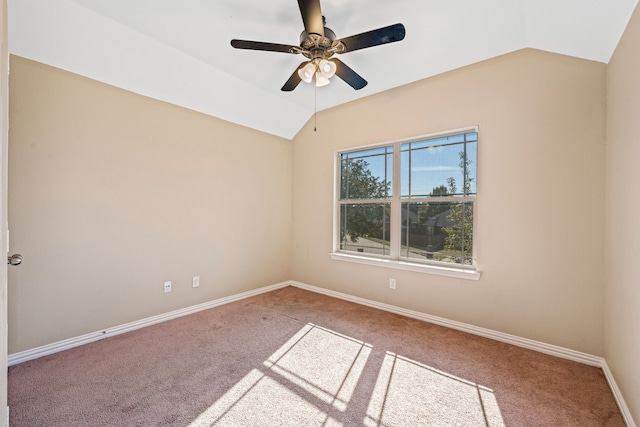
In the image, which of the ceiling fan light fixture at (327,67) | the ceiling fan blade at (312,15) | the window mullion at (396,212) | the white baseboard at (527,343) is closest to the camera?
the ceiling fan blade at (312,15)

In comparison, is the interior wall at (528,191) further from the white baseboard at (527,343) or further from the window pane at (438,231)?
the window pane at (438,231)

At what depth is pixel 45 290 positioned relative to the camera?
7.28 ft

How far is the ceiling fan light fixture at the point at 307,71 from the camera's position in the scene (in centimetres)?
212

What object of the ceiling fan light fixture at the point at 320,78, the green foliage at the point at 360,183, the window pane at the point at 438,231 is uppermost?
the ceiling fan light fixture at the point at 320,78

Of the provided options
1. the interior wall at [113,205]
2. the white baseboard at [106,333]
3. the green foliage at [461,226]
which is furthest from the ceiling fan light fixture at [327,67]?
the white baseboard at [106,333]

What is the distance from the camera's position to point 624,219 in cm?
177

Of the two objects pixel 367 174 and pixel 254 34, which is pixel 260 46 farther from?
pixel 367 174

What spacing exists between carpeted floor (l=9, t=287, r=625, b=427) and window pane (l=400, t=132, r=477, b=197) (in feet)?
4.93

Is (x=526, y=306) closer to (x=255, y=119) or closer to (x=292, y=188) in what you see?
(x=292, y=188)

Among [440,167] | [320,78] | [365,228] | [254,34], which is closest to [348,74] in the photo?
A: [320,78]

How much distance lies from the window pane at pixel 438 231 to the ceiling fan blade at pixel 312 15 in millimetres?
2125

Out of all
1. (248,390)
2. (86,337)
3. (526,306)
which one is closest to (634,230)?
(526,306)

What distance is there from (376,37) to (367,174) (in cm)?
200

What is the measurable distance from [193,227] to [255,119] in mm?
1605
